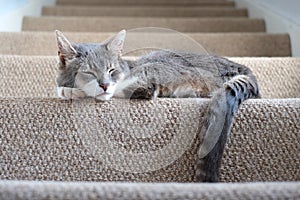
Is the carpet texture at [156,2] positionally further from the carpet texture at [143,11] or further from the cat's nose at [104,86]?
the cat's nose at [104,86]

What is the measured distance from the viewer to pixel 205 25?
1977 mm

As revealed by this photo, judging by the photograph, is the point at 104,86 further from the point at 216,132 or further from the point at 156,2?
the point at 156,2

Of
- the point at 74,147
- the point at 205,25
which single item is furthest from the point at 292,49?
the point at 74,147

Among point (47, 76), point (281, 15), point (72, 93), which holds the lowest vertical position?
point (47, 76)

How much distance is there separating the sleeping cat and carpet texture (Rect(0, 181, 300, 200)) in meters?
0.21

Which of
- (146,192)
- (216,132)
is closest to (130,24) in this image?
(216,132)

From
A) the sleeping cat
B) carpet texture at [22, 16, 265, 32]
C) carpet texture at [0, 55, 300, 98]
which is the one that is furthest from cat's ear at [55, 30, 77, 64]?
carpet texture at [22, 16, 265, 32]

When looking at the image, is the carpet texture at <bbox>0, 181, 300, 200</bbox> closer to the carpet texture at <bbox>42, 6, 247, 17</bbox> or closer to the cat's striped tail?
the cat's striped tail

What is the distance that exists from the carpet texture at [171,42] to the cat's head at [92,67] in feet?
1.39

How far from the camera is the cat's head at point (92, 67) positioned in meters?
0.95

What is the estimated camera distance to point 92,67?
3.23 feet

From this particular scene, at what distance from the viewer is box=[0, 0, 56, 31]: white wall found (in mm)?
1710

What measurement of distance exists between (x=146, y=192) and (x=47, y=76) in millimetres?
778

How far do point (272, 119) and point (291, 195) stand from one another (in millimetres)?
331
